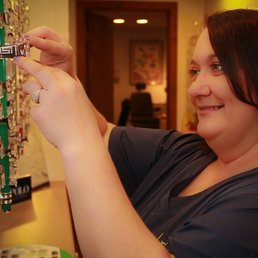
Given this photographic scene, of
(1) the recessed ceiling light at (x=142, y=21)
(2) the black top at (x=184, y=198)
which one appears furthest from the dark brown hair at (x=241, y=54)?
(1) the recessed ceiling light at (x=142, y=21)

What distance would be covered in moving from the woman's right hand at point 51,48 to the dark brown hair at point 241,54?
0.31m

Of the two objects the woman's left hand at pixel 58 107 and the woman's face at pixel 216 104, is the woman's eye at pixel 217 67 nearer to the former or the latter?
the woman's face at pixel 216 104

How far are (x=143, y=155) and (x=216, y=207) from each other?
0.42 meters

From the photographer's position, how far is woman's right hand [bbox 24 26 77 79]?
2.21 feet

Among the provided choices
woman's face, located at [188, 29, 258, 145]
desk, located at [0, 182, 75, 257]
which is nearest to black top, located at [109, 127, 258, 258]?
woman's face, located at [188, 29, 258, 145]

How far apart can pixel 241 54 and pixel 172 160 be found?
35cm

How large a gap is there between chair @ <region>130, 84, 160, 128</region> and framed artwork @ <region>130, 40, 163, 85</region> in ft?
2.79

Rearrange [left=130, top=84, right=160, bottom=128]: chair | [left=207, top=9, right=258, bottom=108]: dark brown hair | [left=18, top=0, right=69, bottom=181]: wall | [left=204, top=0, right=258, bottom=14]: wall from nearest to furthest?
1. [left=207, top=9, right=258, bottom=108]: dark brown hair
2. [left=18, top=0, right=69, bottom=181]: wall
3. [left=204, top=0, right=258, bottom=14]: wall
4. [left=130, top=84, right=160, bottom=128]: chair

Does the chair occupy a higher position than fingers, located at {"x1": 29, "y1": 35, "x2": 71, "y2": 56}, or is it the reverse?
fingers, located at {"x1": 29, "y1": 35, "x2": 71, "y2": 56}

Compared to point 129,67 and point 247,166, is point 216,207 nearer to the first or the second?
point 247,166

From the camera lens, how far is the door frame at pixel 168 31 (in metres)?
3.18

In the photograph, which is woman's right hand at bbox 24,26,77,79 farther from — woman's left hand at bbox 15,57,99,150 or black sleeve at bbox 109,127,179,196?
black sleeve at bbox 109,127,179,196

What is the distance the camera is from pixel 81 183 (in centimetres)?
54

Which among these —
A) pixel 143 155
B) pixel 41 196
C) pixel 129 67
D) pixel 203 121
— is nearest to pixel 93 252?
pixel 203 121
